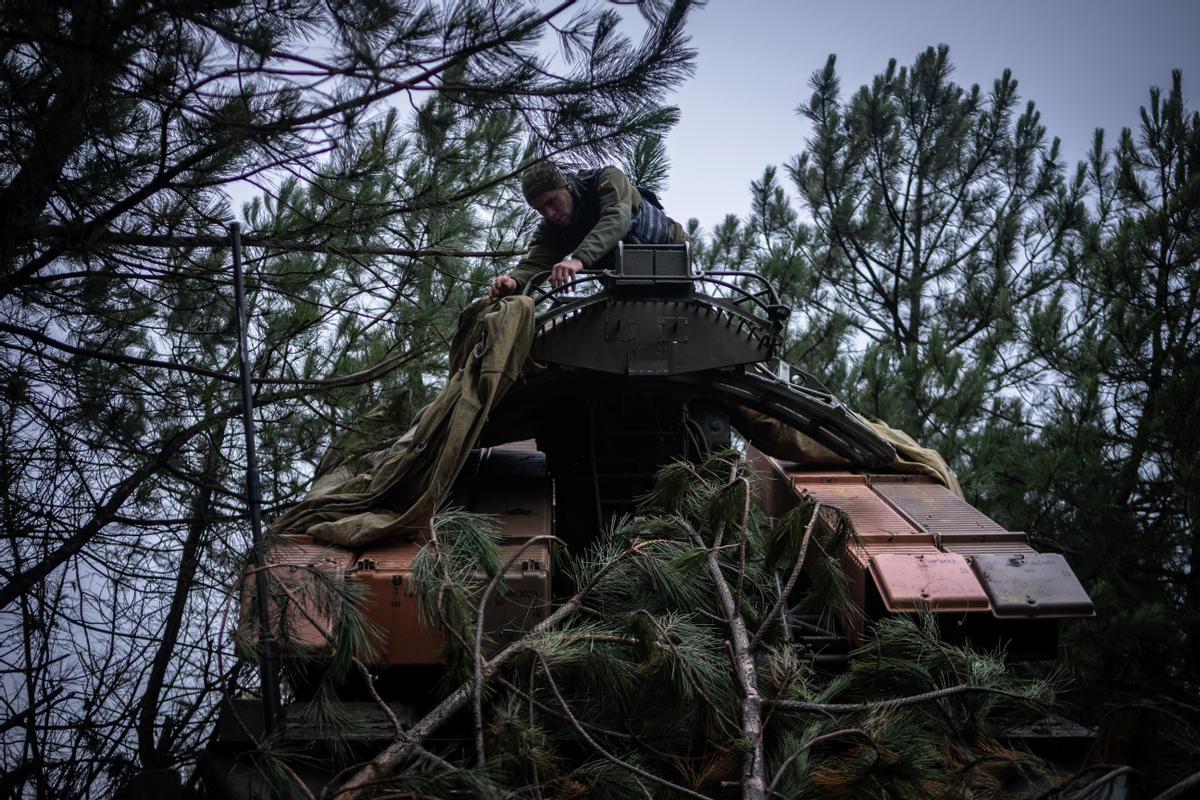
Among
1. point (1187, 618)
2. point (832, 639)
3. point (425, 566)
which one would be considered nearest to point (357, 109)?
point (425, 566)

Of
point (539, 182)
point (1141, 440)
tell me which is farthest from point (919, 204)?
point (539, 182)

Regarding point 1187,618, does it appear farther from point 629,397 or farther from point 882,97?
point 882,97

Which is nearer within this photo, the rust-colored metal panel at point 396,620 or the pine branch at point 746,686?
the pine branch at point 746,686

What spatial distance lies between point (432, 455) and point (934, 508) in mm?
2117

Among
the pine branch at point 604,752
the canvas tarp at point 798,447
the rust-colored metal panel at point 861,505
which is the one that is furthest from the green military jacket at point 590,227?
the pine branch at point 604,752

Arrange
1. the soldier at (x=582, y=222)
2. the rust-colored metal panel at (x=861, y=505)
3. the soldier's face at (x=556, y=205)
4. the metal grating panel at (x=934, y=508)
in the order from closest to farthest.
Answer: the rust-colored metal panel at (x=861, y=505) < the metal grating panel at (x=934, y=508) < the soldier at (x=582, y=222) < the soldier's face at (x=556, y=205)

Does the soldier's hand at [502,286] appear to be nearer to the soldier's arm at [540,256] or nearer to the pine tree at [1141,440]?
the soldier's arm at [540,256]

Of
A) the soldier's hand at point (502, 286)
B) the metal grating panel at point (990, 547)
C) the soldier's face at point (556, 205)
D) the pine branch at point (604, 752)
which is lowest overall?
the pine branch at point (604, 752)

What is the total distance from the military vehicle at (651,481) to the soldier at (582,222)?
26cm

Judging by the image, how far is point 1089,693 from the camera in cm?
849

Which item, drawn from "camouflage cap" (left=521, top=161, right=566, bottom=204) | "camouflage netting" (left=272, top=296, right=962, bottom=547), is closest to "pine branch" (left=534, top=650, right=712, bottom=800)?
"camouflage netting" (left=272, top=296, right=962, bottom=547)

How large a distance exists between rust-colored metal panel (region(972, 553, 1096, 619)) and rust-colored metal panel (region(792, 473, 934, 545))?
0.35 m

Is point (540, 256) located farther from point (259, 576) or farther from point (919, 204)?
point (919, 204)

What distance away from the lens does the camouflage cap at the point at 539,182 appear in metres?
5.69
